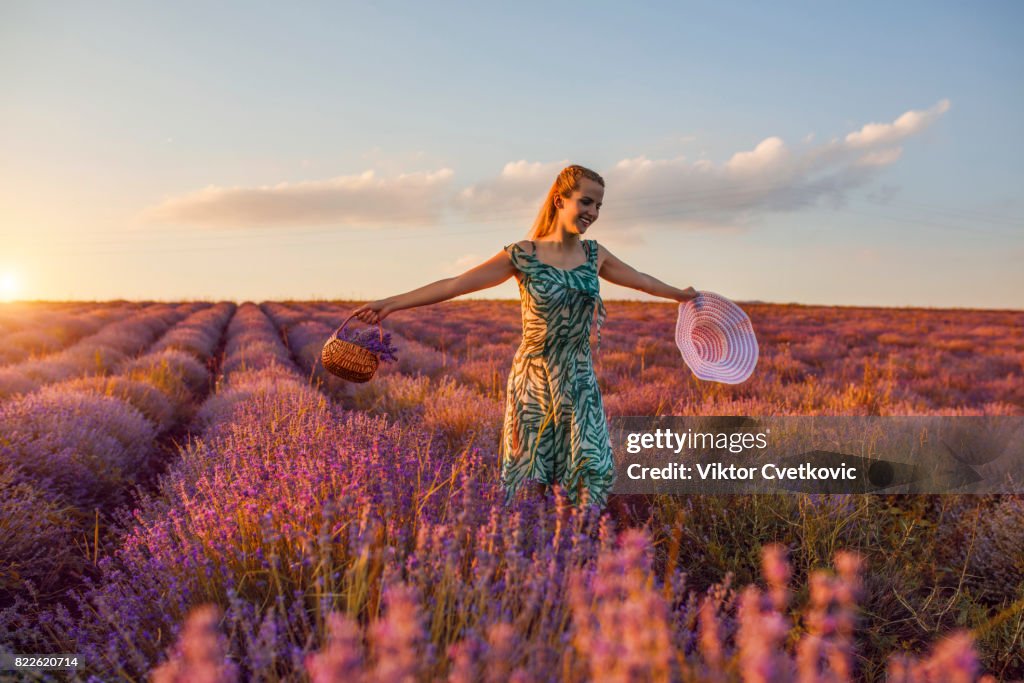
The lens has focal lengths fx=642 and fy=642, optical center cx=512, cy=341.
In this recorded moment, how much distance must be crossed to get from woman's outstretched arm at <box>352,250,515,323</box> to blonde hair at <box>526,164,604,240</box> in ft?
0.80

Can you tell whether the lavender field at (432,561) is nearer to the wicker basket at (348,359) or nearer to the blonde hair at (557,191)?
the wicker basket at (348,359)

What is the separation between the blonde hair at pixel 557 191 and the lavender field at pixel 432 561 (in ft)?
3.65

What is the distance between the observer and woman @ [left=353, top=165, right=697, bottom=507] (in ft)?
9.63

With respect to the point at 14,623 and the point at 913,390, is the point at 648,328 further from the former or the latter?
the point at 14,623

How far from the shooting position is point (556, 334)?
118 inches

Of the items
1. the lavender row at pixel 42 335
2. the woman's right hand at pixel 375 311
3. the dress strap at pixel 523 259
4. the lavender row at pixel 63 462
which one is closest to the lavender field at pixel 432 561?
the lavender row at pixel 63 462

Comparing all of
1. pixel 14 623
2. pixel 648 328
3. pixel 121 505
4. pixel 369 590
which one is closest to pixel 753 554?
pixel 369 590

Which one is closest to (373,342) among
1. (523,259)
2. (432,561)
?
(523,259)

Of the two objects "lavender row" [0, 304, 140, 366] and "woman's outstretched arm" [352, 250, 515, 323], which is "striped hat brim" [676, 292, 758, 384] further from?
"lavender row" [0, 304, 140, 366]

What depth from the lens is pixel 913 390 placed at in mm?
8859

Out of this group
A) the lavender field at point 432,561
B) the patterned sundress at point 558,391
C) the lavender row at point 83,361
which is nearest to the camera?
the lavender field at point 432,561

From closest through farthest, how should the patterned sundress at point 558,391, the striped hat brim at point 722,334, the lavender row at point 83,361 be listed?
the patterned sundress at point 558,391 → the striped hat brim at point 722,334 → the lavender row at point 83,361

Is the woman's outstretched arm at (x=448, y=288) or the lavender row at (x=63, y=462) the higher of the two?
the woman's outstretched arm at (x=448, y=288)

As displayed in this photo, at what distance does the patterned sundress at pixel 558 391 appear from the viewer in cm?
296
